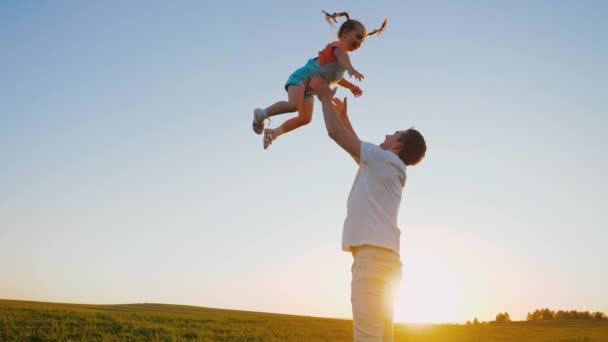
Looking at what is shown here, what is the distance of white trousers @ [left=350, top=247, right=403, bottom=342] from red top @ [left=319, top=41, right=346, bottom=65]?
9.78 ft

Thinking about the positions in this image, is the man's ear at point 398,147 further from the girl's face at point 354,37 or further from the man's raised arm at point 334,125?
the girl's face at point 354,37

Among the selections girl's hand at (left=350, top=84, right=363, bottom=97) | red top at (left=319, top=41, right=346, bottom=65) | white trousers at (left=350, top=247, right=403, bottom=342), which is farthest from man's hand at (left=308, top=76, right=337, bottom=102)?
girl's hand at (left=350, top=84, right=363, bottom=97)

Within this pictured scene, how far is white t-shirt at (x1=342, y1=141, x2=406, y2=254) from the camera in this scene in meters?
5.82

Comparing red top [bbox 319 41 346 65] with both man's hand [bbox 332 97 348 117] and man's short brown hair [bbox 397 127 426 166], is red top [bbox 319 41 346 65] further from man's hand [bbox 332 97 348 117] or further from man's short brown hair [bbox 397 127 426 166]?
man's short brown hair [bbox 397 127 426 166]

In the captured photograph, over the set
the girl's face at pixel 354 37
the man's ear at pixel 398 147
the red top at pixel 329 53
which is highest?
the girl's face at pixel 354 37

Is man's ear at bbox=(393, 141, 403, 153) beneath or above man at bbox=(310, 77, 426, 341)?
above

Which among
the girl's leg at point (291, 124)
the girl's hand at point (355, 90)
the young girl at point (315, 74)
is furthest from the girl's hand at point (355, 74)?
the girl's leg at point (291, 124)

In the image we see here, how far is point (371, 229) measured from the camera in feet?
19.0

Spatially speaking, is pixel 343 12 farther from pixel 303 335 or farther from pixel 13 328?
pixel 303 335

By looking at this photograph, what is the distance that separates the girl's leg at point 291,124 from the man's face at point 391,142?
81.1 inches

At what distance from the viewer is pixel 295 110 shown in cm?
826

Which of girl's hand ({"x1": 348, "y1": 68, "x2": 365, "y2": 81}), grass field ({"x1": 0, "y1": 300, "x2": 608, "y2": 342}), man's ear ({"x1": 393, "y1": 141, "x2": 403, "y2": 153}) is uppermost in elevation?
girl's hand ({"x1": 348, "y1": 68, "x2": 365, "y2": 81})

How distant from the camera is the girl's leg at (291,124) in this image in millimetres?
8367

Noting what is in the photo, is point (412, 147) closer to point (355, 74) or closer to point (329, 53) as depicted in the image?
point (355, 74)
